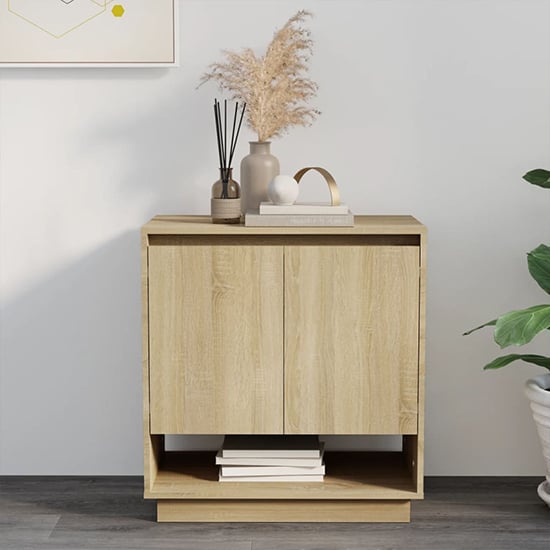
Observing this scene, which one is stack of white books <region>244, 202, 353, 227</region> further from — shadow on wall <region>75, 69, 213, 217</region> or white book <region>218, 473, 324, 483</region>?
white book <region>218, 473, 324, 483</region>

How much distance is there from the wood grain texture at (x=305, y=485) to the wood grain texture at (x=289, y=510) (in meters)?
0.04

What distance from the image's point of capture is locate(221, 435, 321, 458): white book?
266 cm

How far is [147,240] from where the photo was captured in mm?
2547

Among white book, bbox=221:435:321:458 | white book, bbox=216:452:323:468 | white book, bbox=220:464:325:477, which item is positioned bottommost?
white book, bbox=220:464:325:477

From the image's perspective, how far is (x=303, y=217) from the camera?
Result: 2.53 m

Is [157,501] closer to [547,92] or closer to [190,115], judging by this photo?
[190,115]

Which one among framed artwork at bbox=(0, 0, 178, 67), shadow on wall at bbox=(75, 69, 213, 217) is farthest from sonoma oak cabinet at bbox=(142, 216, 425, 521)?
framed artwork at bbox=(0, 0, 178, 67)

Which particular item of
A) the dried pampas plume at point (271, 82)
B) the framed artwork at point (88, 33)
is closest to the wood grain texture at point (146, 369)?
the dried pampas plume at point (271, 82)

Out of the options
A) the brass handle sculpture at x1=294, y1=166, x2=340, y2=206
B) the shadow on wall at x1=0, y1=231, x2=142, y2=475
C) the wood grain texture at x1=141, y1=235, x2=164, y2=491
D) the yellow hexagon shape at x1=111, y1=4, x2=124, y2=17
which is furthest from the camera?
the shadow on wall at x1=0, y1=231, x2=142, y2=475

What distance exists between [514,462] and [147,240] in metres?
1.42

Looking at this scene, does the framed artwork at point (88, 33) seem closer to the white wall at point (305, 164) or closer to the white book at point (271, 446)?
the white wall at point (305, 164)

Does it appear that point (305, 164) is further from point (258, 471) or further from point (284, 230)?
point (258, 471)

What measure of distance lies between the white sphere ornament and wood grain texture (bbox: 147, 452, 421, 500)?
80 centimetres

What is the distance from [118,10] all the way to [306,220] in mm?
914
